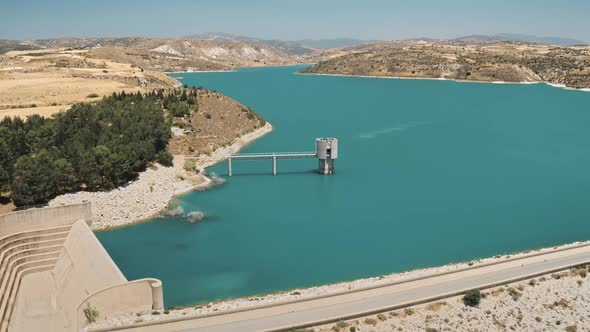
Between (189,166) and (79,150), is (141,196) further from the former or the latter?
(189,166)

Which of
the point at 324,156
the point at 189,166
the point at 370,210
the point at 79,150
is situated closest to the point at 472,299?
the point at 370,210

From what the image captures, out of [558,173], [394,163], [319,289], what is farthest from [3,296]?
[558,173]

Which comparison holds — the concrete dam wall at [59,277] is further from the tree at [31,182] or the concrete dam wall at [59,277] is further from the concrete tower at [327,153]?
the concrete tower at [327,153]

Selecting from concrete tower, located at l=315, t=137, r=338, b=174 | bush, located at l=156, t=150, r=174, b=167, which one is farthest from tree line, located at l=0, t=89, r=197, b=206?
concrete tower, located at l=315, t=137, r=338, b=174

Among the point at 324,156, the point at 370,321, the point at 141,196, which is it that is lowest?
the point at 141,196

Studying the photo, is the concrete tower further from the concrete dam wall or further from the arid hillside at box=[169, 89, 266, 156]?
the concrete dam wall

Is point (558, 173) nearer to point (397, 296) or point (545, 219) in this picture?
point (545, 219)

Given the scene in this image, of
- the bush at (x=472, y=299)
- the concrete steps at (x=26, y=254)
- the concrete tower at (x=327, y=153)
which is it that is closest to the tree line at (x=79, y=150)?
the concrete steps at (x=26, y=254)
